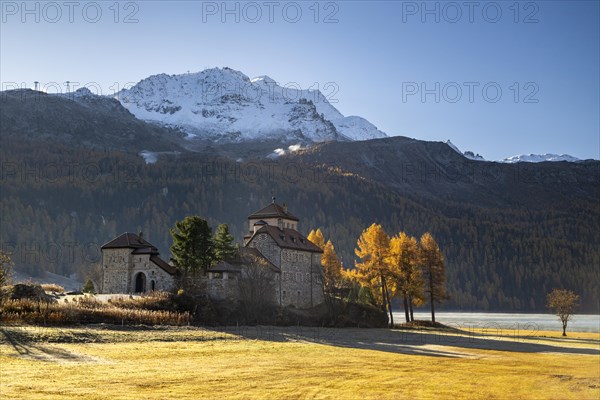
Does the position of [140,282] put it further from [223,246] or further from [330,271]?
[330,271]

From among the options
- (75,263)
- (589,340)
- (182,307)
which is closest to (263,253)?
(182,307)

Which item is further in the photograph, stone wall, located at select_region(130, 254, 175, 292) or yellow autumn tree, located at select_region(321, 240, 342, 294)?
yellow autumn tree, located at select_region(321, 240, 342, 294)

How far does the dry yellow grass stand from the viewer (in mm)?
32531

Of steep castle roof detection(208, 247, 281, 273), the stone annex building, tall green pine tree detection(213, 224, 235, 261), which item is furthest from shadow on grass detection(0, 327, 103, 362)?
tall green pine tree detection(213, 224, 235, 261)

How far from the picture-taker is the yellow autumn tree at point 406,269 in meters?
86.7

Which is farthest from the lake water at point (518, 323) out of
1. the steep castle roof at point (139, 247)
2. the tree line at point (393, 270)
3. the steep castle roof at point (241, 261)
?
the steep castle roof at point (139, 247)

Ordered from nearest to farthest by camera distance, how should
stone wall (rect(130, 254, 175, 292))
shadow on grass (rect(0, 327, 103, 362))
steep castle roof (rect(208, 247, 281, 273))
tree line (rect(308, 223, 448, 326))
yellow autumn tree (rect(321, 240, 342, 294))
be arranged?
shadow on grass (rect(0, 327, 103, 362)), steep castle roof (rect(208, 247, 281, 273)), stone wall (rect(130, 254, 175, 292)), tree line (rect(308, 223, 448, 326)), yellow autumn tree (rect(321, 240, 342, 294))

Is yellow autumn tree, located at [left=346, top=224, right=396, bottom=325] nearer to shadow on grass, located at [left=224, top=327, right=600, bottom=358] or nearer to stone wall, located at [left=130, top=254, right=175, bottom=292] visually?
shadow on grass, located at [left=224, top=327, right=600, bottom=358]

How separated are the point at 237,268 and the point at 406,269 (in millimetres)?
24781

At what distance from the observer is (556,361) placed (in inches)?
2141

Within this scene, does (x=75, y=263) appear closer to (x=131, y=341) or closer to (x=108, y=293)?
(x=108, y=293)

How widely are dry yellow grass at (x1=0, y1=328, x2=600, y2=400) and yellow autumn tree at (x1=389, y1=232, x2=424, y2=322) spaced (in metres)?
24.6

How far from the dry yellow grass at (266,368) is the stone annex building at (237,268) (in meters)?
12.6

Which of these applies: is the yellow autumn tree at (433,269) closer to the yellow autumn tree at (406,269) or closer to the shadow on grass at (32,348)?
the yellow autumn tree at (406,269)
